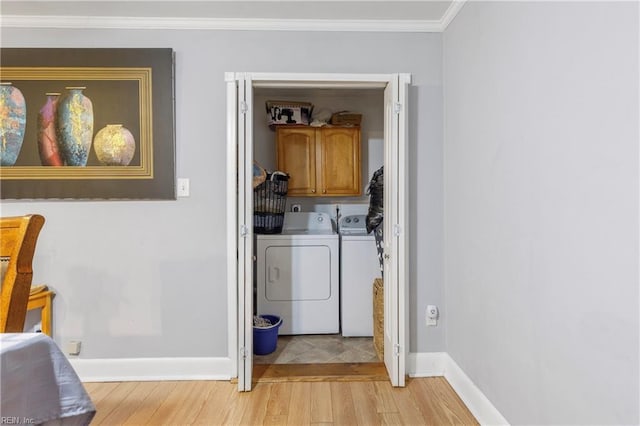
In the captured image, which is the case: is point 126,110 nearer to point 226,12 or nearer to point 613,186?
point 226,12

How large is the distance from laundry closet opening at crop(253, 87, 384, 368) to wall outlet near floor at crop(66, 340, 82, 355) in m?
1.16

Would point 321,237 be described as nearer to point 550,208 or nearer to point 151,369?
point 151,369

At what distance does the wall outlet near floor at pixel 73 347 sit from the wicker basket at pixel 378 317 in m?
2.05

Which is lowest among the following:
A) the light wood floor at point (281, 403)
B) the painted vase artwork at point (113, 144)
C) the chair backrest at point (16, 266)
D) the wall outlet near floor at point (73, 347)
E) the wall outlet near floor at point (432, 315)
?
the light wood floor at point (281, 403)

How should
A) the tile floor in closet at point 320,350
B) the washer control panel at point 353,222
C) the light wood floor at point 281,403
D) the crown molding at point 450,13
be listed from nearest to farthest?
the light wood floor at point 281,403
the crown molding at point 450,13
the tile floor in closet at point 320,350
the washer control panel at point 353,222

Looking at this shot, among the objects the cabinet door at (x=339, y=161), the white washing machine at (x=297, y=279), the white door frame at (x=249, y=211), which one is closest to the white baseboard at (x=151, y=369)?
the white door frame at (x=249, y=211)

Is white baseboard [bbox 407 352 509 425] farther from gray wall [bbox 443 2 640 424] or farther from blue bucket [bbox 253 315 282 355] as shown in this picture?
blue bucket [bbox 253 315 282 355]

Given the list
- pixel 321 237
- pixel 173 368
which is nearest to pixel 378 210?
pixel 321 237

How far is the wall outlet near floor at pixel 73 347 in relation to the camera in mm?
2232

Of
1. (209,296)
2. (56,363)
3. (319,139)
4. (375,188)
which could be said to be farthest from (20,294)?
(319,139)

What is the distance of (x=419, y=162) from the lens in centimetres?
229

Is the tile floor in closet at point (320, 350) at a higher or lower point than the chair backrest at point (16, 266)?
lower

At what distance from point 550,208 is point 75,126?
265cm

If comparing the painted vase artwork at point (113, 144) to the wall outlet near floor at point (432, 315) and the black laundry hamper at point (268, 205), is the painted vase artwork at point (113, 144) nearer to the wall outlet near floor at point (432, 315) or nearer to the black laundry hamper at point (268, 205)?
the black laundry hamper at point (268, 205)
